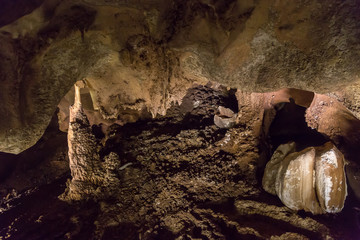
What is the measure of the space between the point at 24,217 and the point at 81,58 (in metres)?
2.17

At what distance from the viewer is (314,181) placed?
1.76 m

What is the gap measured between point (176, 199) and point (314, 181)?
130cm

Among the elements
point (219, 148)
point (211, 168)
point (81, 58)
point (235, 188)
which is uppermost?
point (81, 58)

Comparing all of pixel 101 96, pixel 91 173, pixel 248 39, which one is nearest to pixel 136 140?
pixel 91 173

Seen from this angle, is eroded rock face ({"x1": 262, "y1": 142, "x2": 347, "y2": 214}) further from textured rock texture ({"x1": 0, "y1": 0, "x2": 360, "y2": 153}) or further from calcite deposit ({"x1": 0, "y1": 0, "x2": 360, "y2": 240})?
textured rock texture ({"x1": 0, "y1": 0, "x2": 360, "y2": 153})

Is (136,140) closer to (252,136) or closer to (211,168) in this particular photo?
(211,168)

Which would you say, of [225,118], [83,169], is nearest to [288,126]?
[225,118]

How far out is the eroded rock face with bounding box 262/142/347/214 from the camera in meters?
1.68

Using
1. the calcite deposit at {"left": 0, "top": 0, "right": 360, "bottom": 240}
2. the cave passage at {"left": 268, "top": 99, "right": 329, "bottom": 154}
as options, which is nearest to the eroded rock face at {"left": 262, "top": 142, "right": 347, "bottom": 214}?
the calcite deposit at {"left": 0, "top": 0, "right": 360, "bottom": 240}

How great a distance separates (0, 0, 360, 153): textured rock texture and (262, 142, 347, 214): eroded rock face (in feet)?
1.68

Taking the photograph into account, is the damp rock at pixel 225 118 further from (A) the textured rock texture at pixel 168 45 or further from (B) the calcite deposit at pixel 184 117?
(A) the textured rock texture at pixel 168 45

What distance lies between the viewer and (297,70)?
136cm

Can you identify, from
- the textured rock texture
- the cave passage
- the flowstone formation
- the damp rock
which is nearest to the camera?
the textured rock texture

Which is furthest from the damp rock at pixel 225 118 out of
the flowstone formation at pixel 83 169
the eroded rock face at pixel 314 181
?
the flowstone formation at pixel 83 169
